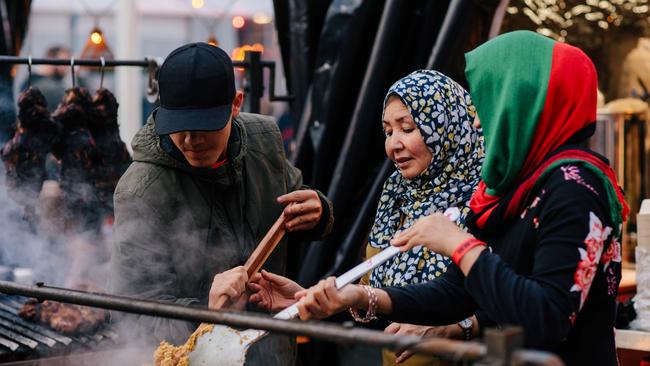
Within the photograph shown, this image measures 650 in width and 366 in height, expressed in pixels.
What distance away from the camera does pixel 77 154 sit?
4395 mm

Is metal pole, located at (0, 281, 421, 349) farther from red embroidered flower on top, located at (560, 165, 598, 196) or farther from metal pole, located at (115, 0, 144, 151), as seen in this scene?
metal pole, located at (115, 0, 144, 151)

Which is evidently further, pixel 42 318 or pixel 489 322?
pixel 42 318

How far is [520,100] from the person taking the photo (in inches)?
78.9

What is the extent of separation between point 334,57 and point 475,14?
0.71 m

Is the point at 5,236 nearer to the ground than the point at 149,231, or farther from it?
nearer to the ground

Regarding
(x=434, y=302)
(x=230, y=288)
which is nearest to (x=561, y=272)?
(x=434, y=302)

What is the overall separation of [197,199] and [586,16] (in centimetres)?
359

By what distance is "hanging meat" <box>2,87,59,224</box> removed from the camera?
169 inches

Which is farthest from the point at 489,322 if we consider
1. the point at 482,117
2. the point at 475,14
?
the point at 475,14

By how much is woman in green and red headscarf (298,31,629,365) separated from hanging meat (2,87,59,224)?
8.96 ft

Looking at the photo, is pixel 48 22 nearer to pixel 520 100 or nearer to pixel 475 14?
pixel 475 14

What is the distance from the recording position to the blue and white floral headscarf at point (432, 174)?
113 inches

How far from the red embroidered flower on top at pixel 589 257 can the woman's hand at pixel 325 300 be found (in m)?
0.58

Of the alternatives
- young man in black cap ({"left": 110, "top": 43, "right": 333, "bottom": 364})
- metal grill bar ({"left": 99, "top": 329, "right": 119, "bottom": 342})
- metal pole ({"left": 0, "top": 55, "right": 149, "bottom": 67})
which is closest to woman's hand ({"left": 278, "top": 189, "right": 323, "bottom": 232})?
young man in black cap ({"left": 110, "top": 43, "right": 333, "bottom": 364})
